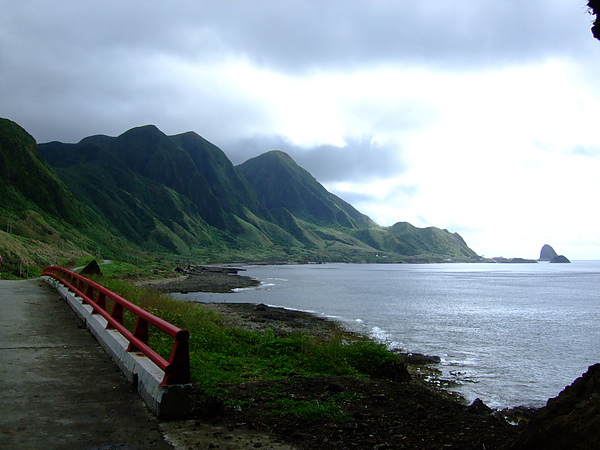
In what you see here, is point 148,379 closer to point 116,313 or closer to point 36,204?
point 116,313

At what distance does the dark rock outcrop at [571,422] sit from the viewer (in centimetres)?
469

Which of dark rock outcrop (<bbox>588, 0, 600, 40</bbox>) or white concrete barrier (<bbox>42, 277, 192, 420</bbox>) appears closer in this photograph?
dark rock outcrop (<bbox>588, 0, 600, 40</bbox>)

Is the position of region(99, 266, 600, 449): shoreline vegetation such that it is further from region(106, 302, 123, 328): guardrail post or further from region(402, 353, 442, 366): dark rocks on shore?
region(402, 353, 442, 366): dark rocks on shore

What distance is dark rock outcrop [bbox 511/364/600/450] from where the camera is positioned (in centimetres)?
469

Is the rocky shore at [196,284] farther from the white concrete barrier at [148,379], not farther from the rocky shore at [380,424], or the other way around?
the rocky shore at [380,424]

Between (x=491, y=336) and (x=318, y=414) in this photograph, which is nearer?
(x=318, y=414)

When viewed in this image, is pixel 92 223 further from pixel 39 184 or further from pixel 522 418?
pixel 522 418

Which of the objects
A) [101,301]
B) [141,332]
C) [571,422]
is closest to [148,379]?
[141,332]

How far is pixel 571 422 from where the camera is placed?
498 cm

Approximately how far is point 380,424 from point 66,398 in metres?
4.98

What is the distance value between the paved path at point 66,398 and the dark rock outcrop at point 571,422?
425 centimetres

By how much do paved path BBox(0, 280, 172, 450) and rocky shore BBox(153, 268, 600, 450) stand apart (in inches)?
32.9

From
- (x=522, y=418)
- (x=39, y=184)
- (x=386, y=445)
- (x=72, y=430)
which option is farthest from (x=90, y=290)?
(x=39, y=184)

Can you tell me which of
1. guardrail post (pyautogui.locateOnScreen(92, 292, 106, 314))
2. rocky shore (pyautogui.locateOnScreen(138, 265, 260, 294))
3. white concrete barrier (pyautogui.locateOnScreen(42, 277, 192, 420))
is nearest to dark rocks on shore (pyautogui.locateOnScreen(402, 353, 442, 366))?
guardrail post (pyautogui.locateOnScreen(92, 292, 106, 314))
